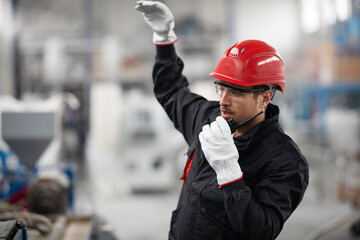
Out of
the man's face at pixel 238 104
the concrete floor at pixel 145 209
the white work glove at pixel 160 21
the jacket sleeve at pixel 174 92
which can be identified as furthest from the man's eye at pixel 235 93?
the concrete floor at pixel 145 209

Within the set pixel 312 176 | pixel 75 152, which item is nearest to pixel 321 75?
pixel 312 176

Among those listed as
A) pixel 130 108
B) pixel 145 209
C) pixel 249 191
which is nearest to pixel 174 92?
pixel 249 191

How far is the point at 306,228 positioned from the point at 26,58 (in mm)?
5749

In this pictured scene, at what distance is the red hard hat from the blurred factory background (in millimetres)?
1276

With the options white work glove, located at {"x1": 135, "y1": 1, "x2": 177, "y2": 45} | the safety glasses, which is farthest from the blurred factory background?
the safety glasses

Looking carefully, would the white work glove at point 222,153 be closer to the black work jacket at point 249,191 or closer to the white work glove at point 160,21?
the black work jacket at point 249,191

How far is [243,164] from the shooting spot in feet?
4.61

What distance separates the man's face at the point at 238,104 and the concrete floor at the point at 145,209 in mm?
2426

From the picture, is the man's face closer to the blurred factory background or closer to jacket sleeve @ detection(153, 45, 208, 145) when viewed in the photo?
jacket sleeve @ detection(153, 45, 208, 145)

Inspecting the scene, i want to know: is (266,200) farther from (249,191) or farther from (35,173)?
(35,173)

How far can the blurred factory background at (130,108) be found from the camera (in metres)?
3.12

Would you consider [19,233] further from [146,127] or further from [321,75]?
[321,75]

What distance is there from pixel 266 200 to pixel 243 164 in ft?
0.52

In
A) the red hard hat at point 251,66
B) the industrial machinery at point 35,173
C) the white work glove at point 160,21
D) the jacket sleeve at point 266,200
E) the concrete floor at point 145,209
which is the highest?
the white work glove at point 160,21
